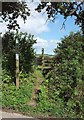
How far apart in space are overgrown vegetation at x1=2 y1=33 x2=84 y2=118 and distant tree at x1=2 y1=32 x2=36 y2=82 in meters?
0.27

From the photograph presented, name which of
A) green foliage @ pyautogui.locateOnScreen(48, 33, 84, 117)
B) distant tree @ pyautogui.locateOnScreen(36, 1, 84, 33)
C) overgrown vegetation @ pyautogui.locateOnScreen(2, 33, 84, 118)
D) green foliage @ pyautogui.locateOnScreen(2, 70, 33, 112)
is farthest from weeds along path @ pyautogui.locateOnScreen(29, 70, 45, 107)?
distant tree @ pyautogui.locateOnScreen(36, 1, 84, 33)

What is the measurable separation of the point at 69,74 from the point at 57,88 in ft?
2.13

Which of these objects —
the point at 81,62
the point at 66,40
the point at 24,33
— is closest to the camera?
the point at 81,62

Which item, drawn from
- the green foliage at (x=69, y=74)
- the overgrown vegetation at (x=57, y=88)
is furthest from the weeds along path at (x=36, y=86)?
the green foliage at (x=69, y=74)

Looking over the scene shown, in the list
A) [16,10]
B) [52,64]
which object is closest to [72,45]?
[52,64]

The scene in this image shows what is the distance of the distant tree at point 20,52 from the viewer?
459 inches

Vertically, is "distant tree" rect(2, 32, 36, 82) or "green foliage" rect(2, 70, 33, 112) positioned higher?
"distant tree" rect(2, 32, 36, 82)

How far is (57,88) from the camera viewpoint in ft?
32.9

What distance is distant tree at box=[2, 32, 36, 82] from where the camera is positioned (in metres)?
11.6

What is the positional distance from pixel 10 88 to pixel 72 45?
2512 millimetres

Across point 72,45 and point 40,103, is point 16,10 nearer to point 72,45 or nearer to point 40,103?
point 72,45

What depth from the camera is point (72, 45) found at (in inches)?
405

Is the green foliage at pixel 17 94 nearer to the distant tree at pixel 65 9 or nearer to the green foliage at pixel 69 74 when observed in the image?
the green foliage at pixel 69 74

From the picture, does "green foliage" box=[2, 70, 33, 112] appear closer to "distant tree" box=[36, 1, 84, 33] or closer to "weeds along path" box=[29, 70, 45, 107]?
"weeds along path" box=[29, 70, 45, 107]
